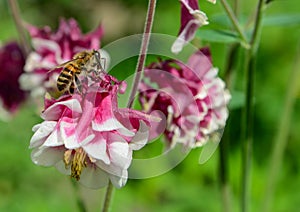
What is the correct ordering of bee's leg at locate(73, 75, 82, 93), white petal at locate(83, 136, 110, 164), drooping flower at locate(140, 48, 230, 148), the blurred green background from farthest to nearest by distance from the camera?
the blurred green background → drooping flower at locate(140, 48, 230, 148) → bee's leg at locate(73, 75, 82, 93) → white petal at locate(83, 136, 110, 164)

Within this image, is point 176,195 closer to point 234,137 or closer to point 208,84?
point 234,137

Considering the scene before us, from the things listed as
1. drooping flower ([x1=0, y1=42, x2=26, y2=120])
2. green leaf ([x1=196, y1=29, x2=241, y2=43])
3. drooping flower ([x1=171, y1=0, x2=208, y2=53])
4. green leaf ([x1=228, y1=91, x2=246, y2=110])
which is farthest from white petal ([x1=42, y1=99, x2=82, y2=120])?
drooping flower ([x1=0, y1=42, x2=26, y2=120])

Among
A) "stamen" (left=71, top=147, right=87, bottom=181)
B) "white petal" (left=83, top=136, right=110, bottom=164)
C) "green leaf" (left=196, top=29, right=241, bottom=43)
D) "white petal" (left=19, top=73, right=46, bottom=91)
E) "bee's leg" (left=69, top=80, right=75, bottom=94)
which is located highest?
"bee's leg" (left=69, top=80, right=75, bottom=94)

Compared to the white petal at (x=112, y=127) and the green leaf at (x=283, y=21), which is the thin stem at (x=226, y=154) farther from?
the white petal at (x=112, y=127)

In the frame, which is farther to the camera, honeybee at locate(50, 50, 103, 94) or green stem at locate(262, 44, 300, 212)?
green stem at locate(262, 44, 300, 212)

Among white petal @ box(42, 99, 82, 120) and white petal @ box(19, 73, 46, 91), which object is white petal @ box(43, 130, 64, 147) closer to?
white petal @ box(42, 99, 82, 120)

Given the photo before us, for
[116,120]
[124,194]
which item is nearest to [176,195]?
[124,194]

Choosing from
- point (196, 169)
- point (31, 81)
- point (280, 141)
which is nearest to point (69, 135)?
point (31, 81)
